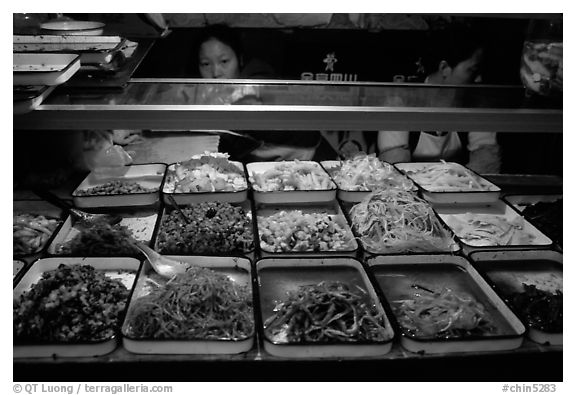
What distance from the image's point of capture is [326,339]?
94.3 inches

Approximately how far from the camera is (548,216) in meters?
3.48

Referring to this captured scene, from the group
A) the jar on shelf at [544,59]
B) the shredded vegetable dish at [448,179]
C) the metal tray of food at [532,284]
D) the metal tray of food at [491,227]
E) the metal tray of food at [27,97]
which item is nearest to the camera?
the metal tray of food at [27,97]

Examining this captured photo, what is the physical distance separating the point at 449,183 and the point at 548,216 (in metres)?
0.73

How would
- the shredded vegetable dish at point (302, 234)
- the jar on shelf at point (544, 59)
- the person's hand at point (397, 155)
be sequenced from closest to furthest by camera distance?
the jar on shelf at point (544, 59), the shredded vegetable dish at point (302, 234), the person's hand at point (397, 155)

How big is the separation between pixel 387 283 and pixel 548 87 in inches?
58.4

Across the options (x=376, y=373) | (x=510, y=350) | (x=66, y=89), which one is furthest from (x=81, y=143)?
(x=510, y=350)

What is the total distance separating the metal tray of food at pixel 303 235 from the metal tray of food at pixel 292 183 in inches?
8.0

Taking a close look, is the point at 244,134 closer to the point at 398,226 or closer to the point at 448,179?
the point at 448,179

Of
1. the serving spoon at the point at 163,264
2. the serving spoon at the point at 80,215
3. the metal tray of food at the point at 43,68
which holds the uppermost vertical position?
the metal tray of food at the point at 43,68

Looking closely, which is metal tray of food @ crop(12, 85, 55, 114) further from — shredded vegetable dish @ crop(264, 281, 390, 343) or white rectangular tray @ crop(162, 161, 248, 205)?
shredded vegetable dish @ crop(264, 281, 390, 343)

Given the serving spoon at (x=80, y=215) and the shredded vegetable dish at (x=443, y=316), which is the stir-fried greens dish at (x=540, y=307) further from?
the serving spoon at (x=80, y=215)

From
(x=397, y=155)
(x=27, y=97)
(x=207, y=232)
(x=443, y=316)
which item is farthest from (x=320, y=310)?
(x=397, y=155)

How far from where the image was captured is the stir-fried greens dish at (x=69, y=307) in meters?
2.34

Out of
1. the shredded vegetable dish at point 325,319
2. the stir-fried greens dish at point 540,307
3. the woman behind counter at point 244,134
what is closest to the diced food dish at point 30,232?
the shredded vegetable dish at point 325,319
